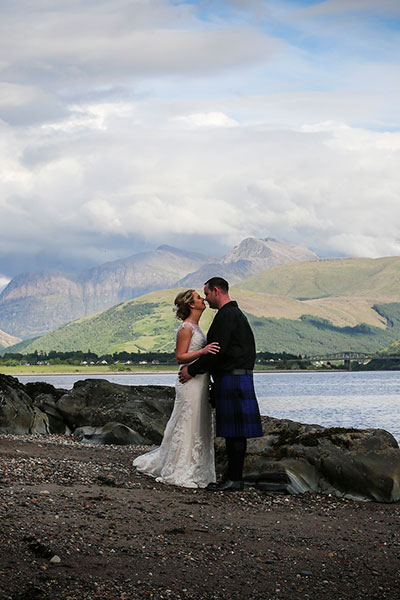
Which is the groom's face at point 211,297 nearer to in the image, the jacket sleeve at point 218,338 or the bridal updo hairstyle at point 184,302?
the jacket sleeve at point 218,338

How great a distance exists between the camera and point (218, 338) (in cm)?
1312

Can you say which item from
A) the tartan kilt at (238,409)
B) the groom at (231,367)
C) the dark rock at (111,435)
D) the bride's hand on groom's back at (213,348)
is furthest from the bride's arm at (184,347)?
the dark rock at (111,435)

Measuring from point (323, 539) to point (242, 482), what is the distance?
3279 mm

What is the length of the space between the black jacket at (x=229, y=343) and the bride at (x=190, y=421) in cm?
44

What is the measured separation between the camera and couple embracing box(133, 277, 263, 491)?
13172 millimetres

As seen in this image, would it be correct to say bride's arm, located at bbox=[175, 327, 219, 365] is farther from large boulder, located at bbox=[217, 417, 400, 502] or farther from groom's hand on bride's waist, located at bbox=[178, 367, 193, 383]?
large boulder, located at bbox=[217, 417, 400, 502]

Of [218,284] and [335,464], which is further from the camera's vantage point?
[335,464]

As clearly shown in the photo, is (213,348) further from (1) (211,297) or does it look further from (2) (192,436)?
(2) (192,436)

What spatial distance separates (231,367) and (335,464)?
9.83 ft

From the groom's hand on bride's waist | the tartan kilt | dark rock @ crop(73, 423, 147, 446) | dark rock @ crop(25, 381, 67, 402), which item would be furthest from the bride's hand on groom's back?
dark rock @ crop(25, 381, 67, 402)

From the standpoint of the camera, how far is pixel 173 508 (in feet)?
37.4

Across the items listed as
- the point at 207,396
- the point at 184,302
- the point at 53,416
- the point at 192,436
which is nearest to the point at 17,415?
the point at 53,416

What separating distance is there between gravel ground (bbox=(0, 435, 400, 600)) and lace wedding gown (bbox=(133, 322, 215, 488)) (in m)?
0.58

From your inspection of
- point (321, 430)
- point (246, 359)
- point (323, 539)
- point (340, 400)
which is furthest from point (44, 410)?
point (340, 400)
